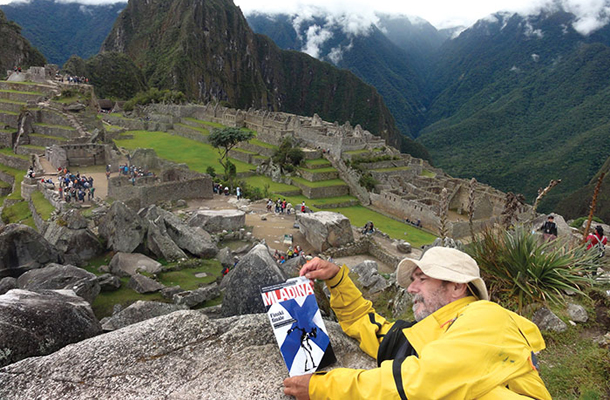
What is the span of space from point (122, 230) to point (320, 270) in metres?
9.44

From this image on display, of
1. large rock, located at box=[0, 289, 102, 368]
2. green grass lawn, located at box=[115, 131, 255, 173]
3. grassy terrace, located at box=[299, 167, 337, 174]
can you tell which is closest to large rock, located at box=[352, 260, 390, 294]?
large rock, located at box=[0, 289, 102, 368]

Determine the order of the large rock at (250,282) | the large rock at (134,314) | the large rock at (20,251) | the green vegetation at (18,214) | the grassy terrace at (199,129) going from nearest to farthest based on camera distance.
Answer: the large rock at (250,282) < the large rock at (134,314) < the large rock at (20,251) < the green vegetation at (18,214) < the grassy terrace at (199,129)

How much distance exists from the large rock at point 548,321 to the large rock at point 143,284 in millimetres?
7337

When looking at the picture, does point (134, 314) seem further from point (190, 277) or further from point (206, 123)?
point (206, 123)

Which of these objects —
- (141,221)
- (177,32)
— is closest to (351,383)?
(141,221)

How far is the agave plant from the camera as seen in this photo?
17.6 feet

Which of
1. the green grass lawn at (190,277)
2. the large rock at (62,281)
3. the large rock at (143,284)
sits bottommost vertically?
the green grass lawn at (190,277)

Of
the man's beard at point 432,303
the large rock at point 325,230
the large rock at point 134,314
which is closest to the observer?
the man's beard at point 432,303

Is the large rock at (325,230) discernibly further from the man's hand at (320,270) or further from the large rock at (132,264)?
the man's hand at (320,270)

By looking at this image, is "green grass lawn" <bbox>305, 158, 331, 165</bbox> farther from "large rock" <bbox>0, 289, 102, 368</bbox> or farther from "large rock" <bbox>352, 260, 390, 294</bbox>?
"large rock" <bbox>0, 289, 102, 368</bbox>

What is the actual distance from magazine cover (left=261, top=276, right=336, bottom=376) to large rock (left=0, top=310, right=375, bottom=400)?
0.15m

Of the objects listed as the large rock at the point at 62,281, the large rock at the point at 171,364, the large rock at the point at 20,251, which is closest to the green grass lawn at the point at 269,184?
the large rock at the point at 20,251

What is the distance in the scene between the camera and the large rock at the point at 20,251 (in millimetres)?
9273

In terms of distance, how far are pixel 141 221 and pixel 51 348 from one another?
8.36 meters
